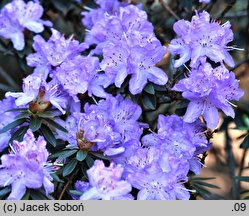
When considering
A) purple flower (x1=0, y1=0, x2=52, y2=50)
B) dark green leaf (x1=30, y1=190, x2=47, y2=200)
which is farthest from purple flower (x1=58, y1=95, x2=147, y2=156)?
purple flower (x1=0, y1=0, x2=52, y2=50)

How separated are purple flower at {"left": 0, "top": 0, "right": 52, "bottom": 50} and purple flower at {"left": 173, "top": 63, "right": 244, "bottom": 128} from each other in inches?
32.7

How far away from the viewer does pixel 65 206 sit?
1.84 metres

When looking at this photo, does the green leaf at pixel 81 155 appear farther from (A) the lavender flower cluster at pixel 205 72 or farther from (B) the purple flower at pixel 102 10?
(B) the purple flower at pixel 102 10

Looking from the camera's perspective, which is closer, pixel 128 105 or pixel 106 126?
pixel 106 126

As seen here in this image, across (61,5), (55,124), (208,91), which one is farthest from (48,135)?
(61,5)

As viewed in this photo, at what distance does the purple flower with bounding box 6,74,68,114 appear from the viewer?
2.06 meters

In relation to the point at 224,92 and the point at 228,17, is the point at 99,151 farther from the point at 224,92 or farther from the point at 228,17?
the point at 228,17

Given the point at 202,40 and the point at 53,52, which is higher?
the point at 202,40

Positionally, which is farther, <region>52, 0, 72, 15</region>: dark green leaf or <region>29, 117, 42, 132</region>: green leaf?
<region>52, 0, 72, 15</region>: dark green leaf

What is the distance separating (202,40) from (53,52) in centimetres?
57

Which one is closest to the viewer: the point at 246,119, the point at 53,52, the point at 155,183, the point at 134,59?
the point at 155,183

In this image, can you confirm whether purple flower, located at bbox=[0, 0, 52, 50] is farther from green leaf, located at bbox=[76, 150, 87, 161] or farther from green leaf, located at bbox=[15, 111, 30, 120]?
green leaf, located at bbox=[76, 150, 87, 161]

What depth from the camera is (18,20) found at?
2.60 m

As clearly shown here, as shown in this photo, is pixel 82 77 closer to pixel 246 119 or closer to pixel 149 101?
pixel 149 101
